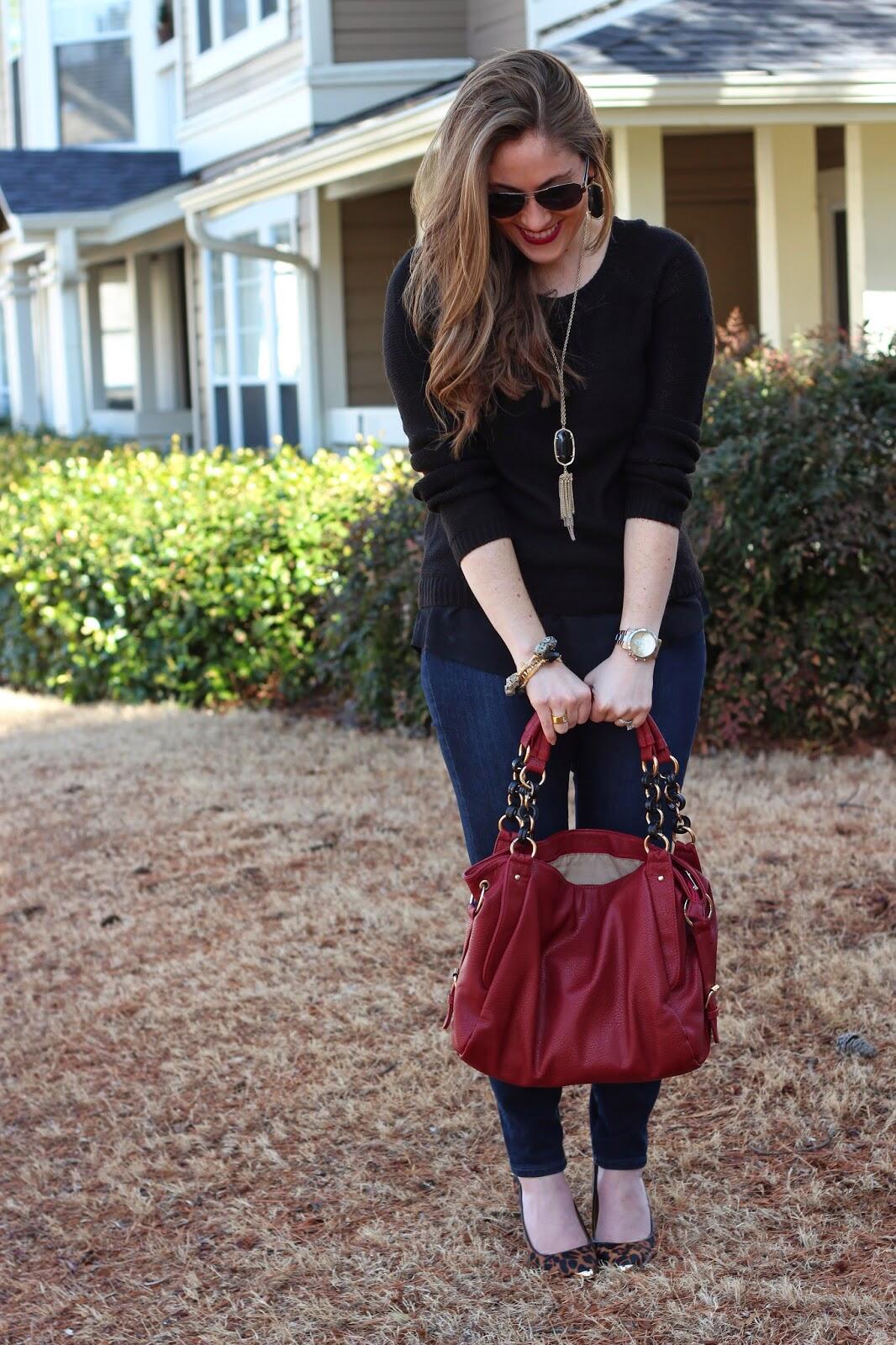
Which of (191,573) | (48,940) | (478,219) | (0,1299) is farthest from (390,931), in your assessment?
(191,573)

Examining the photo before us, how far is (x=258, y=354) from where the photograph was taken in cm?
1459

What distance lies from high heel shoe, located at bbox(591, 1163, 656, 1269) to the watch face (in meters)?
0.97

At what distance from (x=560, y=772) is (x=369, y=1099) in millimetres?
1464

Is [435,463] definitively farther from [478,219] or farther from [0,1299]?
[0,1299]

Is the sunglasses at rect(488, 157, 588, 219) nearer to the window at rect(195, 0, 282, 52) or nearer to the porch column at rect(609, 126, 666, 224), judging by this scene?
the porch column at rect(609, 126, 666, 224)

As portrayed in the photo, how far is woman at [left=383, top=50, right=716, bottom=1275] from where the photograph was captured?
8.21 ft

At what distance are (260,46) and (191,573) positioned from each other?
6.71 meters

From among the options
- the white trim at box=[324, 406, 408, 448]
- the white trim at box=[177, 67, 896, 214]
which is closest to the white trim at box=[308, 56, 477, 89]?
the white trim at box=[324, 406, 408, 448]

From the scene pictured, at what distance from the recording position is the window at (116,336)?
804 inches

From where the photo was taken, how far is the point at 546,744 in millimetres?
2598

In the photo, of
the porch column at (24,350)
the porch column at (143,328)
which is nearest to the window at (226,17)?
the porch column at (143,328)

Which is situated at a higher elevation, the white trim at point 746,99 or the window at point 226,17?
the window at point 226,17

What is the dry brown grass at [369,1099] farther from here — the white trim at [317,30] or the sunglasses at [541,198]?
the white trim at [317,30]

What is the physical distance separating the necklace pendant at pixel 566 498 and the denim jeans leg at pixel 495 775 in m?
0.29
